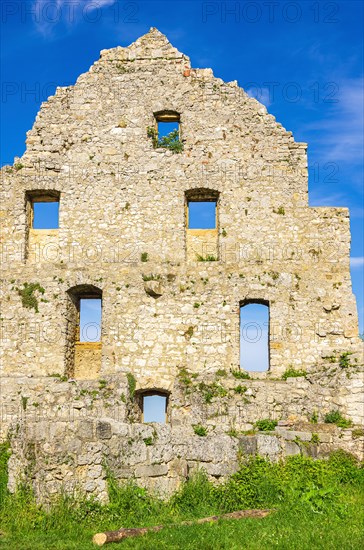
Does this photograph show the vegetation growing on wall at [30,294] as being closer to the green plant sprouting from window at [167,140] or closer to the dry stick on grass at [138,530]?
the green plant sprouting from window at [167,140]

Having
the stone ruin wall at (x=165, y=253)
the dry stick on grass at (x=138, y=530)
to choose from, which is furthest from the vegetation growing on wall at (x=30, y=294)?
the dry stick on grass at (x=138, y=530)

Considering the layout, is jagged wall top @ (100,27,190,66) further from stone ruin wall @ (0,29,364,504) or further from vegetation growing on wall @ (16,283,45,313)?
vegetation growing on wall @ (16,283,45,313)

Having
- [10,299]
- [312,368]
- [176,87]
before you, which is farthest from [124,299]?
[176,87]

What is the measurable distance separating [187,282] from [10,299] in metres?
5.31

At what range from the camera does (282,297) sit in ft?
57.1

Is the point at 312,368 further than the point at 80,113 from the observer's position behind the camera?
No

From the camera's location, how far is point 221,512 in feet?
32.6

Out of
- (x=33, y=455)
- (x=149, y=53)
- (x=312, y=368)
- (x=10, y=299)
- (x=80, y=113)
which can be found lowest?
(x=33, y=455)

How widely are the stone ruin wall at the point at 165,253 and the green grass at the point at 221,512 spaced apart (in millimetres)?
4749

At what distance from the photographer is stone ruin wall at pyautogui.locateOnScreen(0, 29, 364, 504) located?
16531mm

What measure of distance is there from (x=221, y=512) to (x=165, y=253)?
30.3 ft

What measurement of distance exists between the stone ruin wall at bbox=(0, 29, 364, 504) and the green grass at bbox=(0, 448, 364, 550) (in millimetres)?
4749

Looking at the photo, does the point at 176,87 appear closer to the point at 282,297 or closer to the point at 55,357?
the point at 282,297

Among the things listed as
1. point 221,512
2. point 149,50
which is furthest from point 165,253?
point 221,512
